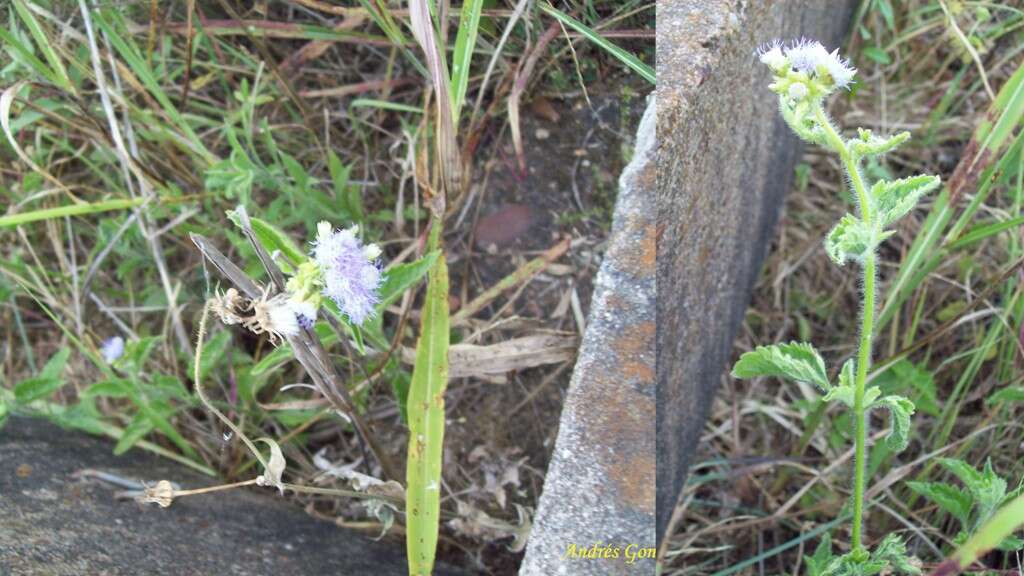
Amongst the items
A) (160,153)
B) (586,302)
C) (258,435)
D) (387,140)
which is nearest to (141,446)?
(258,435)

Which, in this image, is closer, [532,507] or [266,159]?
[532,507]

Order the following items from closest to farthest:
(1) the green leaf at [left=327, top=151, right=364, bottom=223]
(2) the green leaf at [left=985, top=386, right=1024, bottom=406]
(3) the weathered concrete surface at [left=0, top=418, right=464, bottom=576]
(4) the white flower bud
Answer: (4) the white flower bud → (3) the weathered concrete surface at [left=0, top=418, right=464, bottom=576] → (2) the green leaf at [left=985, top=386, right=1024, bottom=406] → (1) the green leaf at [left=327, top=151, right=364, bottom=223]

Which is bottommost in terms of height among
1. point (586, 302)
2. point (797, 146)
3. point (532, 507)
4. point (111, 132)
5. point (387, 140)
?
point (532, 507)

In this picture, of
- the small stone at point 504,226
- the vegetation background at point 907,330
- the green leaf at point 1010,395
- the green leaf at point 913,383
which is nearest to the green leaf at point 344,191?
the small stone at point 504,226

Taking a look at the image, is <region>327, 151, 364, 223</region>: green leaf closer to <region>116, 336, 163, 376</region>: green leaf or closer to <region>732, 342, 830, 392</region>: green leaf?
<region>116, 336, 163, 376</region>: green leaf

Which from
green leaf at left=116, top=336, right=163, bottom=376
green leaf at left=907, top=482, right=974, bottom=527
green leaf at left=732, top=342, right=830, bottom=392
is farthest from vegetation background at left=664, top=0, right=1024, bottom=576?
green leaf at left=116, top=336, right=163, bottom=376

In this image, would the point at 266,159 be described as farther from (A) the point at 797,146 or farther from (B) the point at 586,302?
(A) the point at 797,146
